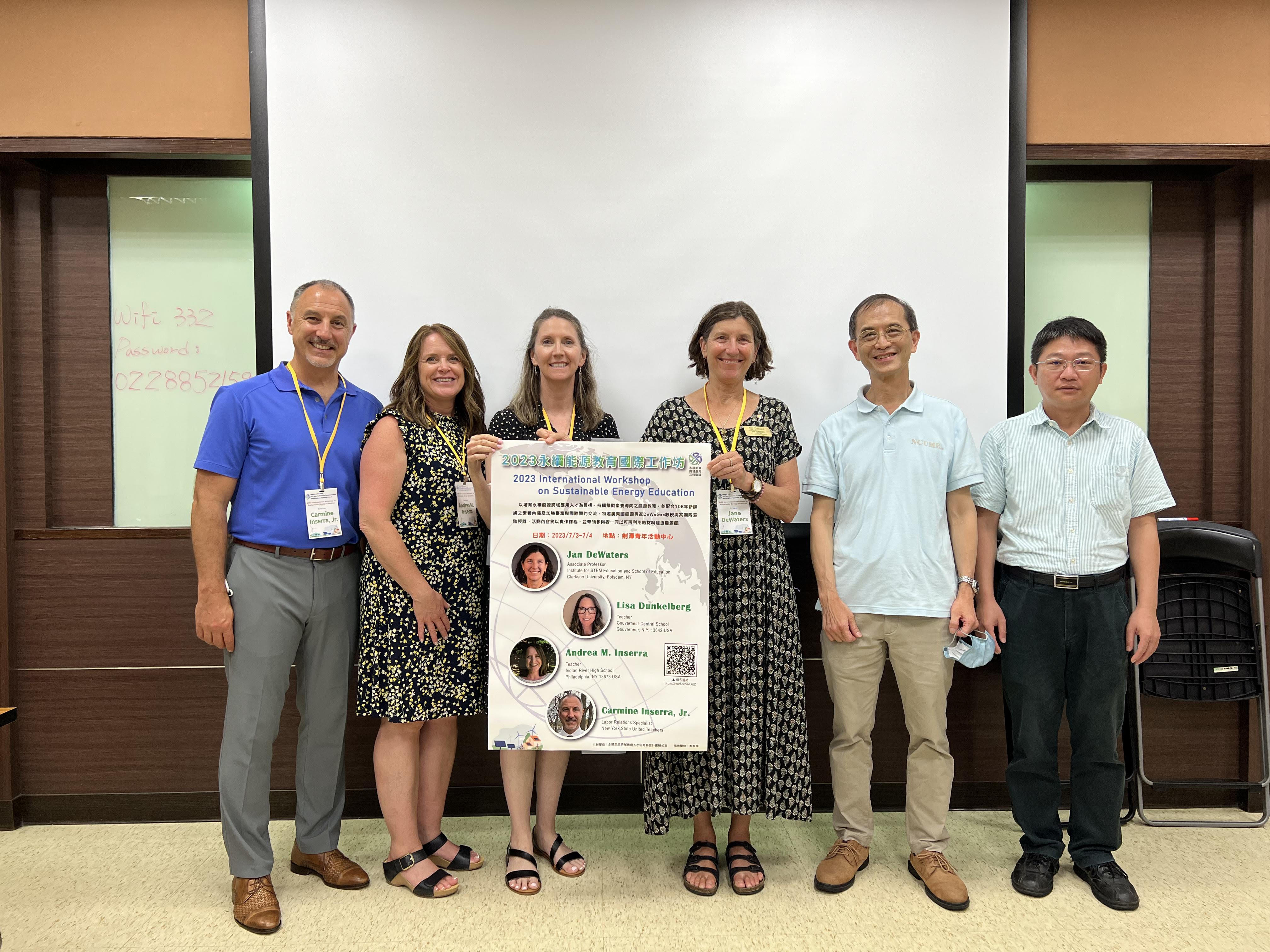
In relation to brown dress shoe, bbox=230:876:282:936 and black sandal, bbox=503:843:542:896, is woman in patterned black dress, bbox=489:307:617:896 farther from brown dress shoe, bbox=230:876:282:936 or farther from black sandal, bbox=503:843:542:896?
brown dress shoe, bbox=230:876:282:936

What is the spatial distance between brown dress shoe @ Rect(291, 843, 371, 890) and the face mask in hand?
2086 mm

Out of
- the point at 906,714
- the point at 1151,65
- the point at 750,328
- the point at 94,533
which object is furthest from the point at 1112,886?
the point at 94,533

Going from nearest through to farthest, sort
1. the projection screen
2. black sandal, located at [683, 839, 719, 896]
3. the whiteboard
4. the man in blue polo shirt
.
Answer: the man in blue polo shirt < black sandal, located at [683, 839, 719, 896] < the projection screen < the whiteboard

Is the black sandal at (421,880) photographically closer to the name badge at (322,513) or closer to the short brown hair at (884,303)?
the name badge at (322,513)

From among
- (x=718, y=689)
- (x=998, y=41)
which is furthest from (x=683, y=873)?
(x=998, y=41)

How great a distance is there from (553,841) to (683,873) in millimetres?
461

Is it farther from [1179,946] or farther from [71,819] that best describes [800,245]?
[71,819]

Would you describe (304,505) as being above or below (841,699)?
above

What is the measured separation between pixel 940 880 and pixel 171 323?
3602 mm

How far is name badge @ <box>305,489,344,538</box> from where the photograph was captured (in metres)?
2.16

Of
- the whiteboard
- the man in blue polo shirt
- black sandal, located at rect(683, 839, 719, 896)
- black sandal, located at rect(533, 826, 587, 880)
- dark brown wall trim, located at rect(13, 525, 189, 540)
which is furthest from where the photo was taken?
the whiteboard

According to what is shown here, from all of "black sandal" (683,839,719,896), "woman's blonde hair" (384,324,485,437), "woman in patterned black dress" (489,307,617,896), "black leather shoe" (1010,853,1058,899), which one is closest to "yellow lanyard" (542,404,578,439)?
"woman in patterned black dress" (489,307,617,896)

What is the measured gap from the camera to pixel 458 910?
7.14ft

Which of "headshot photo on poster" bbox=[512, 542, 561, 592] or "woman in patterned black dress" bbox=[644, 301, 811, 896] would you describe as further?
"woman in patterned black dress" bbox=[644, 301, 811, 896]
